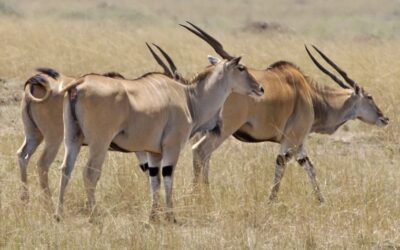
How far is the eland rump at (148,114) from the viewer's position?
22.3 ft

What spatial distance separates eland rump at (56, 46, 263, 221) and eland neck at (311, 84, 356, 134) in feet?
4.70

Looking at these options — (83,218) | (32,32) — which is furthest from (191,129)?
(32,32)

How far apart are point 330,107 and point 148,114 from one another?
8.98 ft

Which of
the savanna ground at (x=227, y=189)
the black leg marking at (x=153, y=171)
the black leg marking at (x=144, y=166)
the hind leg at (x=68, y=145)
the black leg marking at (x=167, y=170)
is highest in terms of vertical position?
the hind leg at (x=68, y=145)

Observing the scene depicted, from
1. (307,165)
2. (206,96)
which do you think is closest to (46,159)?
(206,96)

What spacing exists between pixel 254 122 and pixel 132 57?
6952 millimetres

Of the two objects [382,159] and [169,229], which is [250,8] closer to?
[382,159]

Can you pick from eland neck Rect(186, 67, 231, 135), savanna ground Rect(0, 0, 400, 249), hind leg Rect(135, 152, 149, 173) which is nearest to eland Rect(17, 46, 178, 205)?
savanna ground Rect(0, 0, 400, 249)

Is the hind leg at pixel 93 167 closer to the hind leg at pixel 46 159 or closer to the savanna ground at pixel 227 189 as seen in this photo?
the savanna ground at pixel 227 189

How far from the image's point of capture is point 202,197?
752 cm

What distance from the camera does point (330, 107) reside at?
30.7ft

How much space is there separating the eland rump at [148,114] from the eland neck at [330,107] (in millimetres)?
1433

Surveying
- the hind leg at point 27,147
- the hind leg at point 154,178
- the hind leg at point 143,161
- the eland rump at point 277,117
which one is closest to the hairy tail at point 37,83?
the hind leg at point 27,147

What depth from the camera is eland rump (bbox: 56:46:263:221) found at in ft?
22.3
